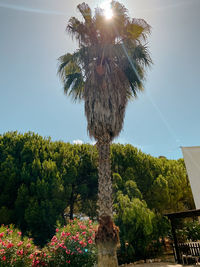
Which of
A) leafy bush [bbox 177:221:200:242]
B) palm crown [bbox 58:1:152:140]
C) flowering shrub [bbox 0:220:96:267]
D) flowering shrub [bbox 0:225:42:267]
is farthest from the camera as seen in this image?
leafy bush [bbox 177:221:200:242]

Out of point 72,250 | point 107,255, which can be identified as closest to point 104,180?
point 107,255

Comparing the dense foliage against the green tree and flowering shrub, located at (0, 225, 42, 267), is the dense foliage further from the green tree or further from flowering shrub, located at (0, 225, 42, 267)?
flowering shrub, located at (0, 225, 42, 267)

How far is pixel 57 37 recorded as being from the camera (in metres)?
9.30

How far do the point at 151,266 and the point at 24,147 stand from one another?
1153 centimetres

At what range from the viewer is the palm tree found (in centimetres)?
787

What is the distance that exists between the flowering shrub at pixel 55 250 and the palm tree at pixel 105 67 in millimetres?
2971

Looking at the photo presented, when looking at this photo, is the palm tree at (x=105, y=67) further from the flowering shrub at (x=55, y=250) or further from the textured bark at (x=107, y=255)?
the flowering shrub at (x=55, y=250)

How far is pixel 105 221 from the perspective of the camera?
6.59 m

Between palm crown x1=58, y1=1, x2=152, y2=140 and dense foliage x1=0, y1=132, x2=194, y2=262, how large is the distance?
2720 mm

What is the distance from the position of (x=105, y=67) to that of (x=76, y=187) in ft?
35.3

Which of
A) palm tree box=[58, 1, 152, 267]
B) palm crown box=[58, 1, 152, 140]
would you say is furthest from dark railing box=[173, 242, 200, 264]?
palm crown box=[58, 1, 152, 140]

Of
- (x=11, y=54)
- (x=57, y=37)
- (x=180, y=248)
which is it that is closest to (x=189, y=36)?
(x=57, y=37)

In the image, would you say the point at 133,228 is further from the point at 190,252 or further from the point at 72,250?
the point at 72,250

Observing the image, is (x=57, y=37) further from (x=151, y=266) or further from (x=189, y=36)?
(x=151, y=266)
